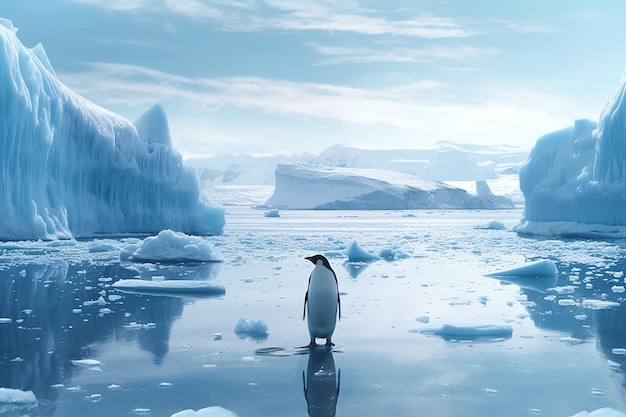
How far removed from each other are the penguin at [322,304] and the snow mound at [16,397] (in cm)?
250

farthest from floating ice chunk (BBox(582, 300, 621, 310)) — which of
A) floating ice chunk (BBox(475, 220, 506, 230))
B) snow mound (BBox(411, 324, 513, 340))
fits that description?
floating ice chunk (BBox(475, 220, 506, 230))

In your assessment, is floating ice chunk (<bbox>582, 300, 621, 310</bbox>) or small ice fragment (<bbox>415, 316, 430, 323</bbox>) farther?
floating ice chunk (<bbox>582, 300, 621, 310</bbox>)

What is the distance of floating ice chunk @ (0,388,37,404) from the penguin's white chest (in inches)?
99.0

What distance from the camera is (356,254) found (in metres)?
16.1

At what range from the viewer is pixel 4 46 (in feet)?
64.6

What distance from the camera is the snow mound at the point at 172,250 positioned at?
14.8 metres

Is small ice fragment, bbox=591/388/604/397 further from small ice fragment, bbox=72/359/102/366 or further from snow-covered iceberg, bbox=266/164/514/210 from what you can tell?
snow-covered iceberg, bbox=266/164/514/210

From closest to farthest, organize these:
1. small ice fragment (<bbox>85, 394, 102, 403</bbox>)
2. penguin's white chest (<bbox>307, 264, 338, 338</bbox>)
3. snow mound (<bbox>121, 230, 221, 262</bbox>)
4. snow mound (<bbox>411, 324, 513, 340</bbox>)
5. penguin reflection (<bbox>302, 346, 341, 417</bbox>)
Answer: penguin reflection (<bbox>302, 346, 341, 417</bbox>)
small ice fragment (<bbox>85, 394, 102, 403</bbox>)
penguin's white chest (<bbox>307, 264, 338, 338</bbox>)
snow mound (<bbox>411, 324, 513, 340</bbox>)
snow mound (<bbox>121, 230, 221, 262</bbox>)

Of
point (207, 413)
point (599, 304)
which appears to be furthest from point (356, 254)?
point (207, 413)

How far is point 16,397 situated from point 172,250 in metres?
11.0

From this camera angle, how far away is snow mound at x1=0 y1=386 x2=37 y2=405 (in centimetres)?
412

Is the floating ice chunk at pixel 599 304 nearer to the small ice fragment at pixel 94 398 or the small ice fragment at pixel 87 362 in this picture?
the small ice fragment at pixel 87 362

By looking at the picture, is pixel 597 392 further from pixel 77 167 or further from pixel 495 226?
pixel 495 226

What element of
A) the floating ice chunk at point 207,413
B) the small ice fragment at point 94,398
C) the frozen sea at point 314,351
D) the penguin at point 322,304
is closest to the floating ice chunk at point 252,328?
the frozen sea at point 314,351
